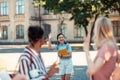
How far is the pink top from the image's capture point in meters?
5.28

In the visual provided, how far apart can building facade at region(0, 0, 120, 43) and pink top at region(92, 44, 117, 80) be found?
6547 centimetres

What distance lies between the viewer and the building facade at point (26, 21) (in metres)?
71.6

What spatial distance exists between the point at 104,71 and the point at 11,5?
71030 millimetres

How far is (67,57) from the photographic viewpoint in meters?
12.4

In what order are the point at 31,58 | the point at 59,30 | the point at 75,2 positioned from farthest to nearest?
the point at 59,30 < the point at 75,2 < the point at 31,58

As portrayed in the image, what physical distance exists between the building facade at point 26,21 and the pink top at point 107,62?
65.5 metres

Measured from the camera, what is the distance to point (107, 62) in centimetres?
531

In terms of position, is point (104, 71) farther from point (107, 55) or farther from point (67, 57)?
point (67, 57)

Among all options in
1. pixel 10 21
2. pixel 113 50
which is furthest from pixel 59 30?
pixel 113 50

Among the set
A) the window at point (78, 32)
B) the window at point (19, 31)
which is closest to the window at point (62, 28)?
the window at point (78, 32)

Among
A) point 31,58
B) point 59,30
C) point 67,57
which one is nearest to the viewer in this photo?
point 31,58

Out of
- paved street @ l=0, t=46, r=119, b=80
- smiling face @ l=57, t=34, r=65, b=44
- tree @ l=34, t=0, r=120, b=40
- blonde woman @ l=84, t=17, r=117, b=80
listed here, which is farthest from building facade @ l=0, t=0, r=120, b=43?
blonde woman @ l=84, t=17, r=117, b=80

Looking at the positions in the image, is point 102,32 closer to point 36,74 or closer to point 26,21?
point 36,74

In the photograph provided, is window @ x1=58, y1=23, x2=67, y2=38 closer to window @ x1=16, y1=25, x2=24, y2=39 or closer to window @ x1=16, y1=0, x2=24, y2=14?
window @ x1=16, y1=25, x2=24, y2=39
